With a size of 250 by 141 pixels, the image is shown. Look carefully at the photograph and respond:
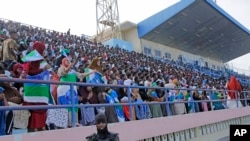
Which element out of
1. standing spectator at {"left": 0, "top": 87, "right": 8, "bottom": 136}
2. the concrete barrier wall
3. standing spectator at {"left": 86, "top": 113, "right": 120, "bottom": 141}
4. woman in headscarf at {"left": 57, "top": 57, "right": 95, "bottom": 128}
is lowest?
the concrete barrier wall

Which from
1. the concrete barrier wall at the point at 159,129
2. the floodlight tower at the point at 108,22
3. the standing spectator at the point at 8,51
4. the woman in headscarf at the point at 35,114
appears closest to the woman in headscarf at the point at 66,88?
the concrete barrier wall at the point at 159,129

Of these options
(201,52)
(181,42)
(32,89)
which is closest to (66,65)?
(32,89)

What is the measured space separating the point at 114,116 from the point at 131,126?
0.44 metres

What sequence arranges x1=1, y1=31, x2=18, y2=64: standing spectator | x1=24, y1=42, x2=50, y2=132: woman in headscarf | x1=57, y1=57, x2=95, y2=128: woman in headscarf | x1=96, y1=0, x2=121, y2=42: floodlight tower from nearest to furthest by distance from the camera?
x1=24, y1=42, x2=50, y2=132: woman in headscarf → x1=57, y1=57, x2=95, y2=128: woman in headscarf → x1=1, y1=31, x2=18, y2=64: standing spectator → x1=96, y1=0, x2=121, y2=42: floodlight tower

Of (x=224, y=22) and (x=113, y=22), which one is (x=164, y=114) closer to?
(x=113, y=22)

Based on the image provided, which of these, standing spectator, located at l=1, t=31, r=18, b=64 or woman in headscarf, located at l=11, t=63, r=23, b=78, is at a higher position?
standing spectator, located at l=1, t=31, r=18, b=64

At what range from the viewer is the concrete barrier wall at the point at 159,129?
4945mm

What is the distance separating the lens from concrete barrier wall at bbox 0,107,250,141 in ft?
16.2

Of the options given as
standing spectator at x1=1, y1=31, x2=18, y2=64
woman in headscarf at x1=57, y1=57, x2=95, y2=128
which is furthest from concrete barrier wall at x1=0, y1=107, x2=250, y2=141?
standing spectator at x1=1, y1=31, x2=18, y2=64

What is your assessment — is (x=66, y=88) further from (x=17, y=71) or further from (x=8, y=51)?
(x=8, y=51)

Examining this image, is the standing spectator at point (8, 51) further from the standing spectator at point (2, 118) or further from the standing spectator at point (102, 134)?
the standing spectator at point (102, 134)

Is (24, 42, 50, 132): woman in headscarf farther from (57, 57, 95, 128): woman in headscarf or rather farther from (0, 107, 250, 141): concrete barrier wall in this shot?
(57, 57, 95, 128): woman in headscarf

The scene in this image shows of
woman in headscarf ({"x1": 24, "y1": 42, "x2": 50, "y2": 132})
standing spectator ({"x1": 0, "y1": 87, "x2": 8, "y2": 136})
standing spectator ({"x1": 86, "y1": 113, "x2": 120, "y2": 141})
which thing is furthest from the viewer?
woman in headscarf ({"x1": 24, "y1": 42, "x2": 50, "y2": 132})

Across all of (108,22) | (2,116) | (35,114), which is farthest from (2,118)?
(108,22)
